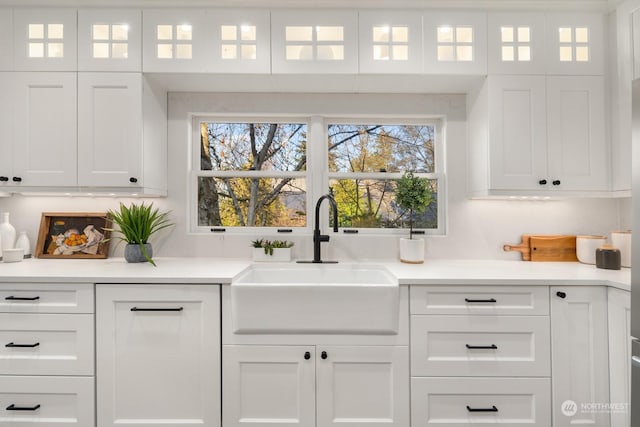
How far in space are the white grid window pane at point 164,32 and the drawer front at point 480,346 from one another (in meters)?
2.03

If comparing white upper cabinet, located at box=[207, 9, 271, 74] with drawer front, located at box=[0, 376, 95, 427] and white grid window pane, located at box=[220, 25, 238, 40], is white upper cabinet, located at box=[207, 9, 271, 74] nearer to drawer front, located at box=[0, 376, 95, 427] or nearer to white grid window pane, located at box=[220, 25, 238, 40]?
white grid window pane, located at box=[220, 25, 238, 40]

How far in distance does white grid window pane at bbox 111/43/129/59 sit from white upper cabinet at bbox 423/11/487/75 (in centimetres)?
172

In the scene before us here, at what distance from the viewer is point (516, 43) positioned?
6.58ft

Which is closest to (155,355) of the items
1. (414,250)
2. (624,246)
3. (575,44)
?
(414,250)

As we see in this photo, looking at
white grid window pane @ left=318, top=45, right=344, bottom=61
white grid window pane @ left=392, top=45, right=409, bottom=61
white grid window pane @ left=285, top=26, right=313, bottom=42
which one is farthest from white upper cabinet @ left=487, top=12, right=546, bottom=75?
white grid window pane @ left=285, top=26, right=313, bottom=42

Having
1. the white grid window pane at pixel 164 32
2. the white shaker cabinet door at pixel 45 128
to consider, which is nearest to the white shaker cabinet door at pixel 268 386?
the white shaker cabinet door at pixel 45 128

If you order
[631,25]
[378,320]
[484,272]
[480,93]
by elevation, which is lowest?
[378,320]

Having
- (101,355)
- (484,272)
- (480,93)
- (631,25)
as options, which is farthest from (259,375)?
(631,25)

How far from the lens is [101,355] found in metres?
1.64

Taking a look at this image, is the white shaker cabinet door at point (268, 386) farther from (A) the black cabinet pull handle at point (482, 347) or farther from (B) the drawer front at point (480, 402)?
(A) the black cabinet pull handle at point (482, 347)

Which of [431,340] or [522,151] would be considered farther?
[522,151]

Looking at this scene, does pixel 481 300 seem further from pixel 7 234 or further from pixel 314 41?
pixel 7 234

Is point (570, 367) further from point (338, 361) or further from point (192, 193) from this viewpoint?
point (192, 193)

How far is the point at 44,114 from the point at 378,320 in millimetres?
2182
